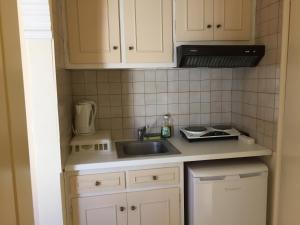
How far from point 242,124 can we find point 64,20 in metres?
1.62

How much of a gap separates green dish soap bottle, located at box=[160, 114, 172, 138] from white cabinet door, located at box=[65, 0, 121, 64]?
74cm

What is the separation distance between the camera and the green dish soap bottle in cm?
215

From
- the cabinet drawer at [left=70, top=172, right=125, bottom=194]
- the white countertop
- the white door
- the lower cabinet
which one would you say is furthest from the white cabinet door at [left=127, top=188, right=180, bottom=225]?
the white door

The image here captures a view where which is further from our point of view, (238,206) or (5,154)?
(238,206)

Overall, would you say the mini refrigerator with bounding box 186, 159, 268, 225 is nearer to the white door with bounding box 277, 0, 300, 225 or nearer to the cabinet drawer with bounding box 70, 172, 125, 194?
the white door with bounding box 277, 0, 300, 225

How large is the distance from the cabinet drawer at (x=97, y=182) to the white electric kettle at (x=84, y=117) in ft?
1.47

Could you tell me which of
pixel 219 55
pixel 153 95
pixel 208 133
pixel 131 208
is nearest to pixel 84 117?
pixel 153 95

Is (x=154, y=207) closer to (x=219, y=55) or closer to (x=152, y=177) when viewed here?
(x=152, y=177)

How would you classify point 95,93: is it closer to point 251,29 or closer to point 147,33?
point 147,33

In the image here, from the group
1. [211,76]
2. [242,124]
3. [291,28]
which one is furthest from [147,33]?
[242,124]

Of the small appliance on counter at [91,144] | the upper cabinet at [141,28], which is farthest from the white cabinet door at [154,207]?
the upper cabinet at [141,28]

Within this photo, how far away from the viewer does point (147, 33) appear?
5.90 ft

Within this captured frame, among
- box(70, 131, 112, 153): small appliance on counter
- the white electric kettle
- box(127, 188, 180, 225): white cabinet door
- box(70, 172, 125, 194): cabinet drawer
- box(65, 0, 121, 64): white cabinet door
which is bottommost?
box(127, 188, 180, 225): white cabinet door

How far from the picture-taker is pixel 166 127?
84.9 inches
